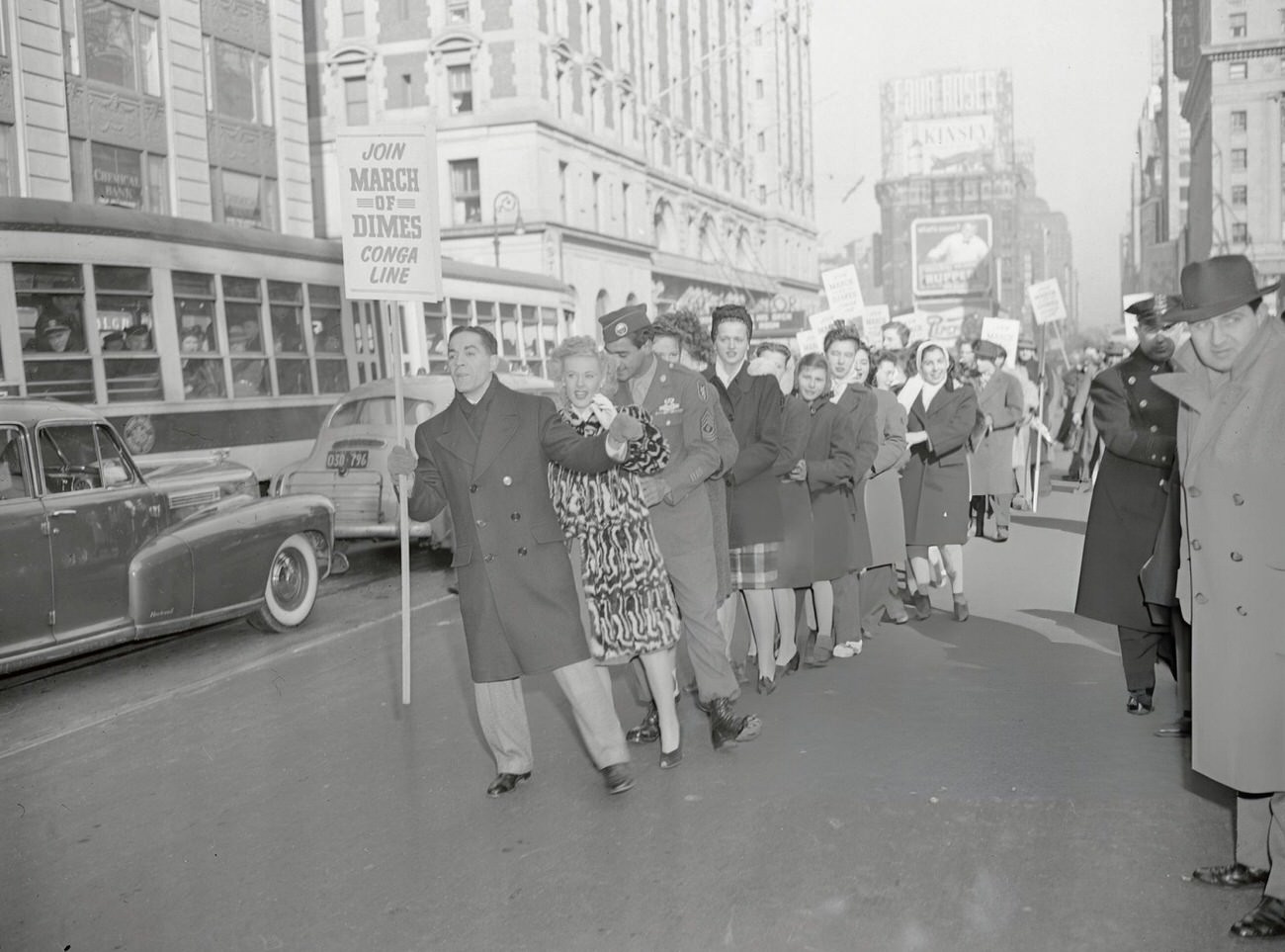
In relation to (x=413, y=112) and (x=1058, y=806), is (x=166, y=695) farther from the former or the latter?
(x=413, y=112)

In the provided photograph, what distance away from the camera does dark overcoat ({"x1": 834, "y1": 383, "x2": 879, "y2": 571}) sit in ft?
25.3

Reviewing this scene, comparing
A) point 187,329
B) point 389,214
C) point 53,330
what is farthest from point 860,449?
point 187,329

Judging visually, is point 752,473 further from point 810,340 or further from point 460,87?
point 460,87

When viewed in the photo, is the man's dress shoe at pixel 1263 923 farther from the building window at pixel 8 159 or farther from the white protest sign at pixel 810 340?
the building window at pixel 8 159

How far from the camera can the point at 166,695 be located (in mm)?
7418

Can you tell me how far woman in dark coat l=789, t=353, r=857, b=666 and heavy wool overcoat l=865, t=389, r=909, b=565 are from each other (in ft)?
2.77

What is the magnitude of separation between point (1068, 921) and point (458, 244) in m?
42.5

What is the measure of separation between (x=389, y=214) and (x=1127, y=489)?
4.44 m

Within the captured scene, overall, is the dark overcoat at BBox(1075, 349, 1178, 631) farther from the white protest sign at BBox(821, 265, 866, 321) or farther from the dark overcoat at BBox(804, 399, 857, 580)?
the white protest sign at BBox(821, 265, 866, 321)

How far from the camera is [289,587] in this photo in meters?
9.59

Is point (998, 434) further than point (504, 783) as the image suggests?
Yes

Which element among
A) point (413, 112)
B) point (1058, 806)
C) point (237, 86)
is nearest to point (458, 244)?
point (413, 112)

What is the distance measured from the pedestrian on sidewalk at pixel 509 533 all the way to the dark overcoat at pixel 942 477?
4259 mm

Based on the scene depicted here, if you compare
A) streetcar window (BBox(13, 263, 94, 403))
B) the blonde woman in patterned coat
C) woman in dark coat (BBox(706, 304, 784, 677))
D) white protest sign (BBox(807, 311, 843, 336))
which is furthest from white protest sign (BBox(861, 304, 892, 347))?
the blonde woman in patterned coat
